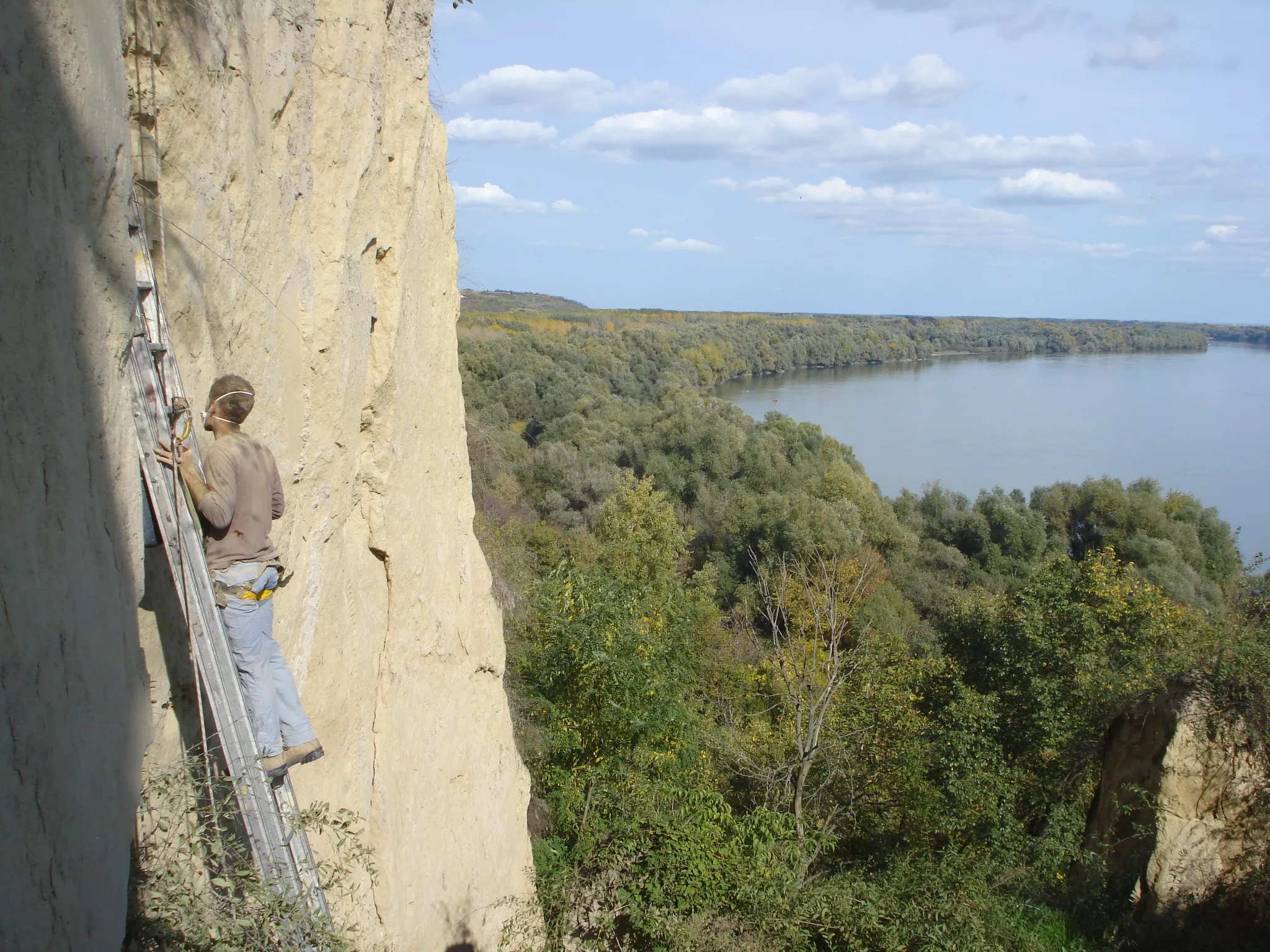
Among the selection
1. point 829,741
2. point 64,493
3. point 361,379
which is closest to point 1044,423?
point 829,741

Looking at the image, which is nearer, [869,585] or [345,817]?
[345,817]

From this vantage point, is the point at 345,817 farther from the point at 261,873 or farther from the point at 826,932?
the point at 826,932

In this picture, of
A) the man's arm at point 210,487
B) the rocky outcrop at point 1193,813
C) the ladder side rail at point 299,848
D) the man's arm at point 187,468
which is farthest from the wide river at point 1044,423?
the man's arm at point 187,468

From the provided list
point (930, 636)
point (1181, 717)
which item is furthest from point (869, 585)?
point (1181, 717)

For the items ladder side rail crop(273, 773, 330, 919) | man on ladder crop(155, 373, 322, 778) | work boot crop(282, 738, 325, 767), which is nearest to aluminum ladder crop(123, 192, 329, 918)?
ladder side rail crop(273, 773, 330, 919)

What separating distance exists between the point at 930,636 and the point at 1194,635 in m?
15.6

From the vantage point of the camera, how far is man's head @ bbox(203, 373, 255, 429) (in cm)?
357

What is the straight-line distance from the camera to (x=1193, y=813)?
8164 millimetres

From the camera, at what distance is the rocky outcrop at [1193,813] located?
791 centimetres

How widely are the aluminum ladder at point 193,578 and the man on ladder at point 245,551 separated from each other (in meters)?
A: 0.12

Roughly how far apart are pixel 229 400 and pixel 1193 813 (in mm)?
8956

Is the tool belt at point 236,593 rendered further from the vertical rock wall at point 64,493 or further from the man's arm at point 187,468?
the vertical rock wall at point 64,493

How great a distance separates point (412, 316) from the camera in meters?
6.51

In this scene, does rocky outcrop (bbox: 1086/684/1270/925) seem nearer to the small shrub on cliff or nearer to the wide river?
the small shrub on cliff
